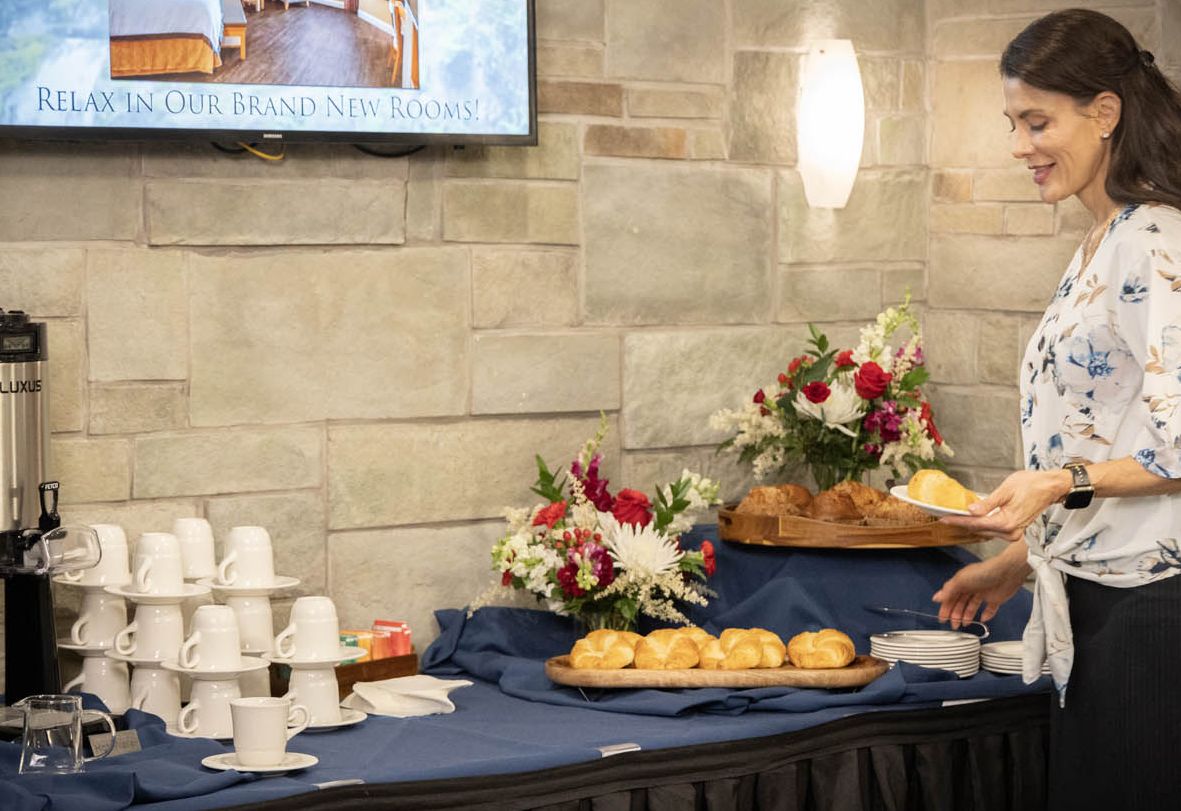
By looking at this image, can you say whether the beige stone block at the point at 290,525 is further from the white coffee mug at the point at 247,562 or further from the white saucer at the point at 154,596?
the white saucer at the point at 154,596

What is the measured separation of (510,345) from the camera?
338 cm

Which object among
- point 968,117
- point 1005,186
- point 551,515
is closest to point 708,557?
point 551,515

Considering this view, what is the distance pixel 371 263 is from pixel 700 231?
0.82 meters

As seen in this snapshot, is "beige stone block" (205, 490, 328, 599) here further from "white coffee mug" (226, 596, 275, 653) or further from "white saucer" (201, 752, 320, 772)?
"white saucer" (201, 752, 320, 772)

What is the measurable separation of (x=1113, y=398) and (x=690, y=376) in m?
1.45

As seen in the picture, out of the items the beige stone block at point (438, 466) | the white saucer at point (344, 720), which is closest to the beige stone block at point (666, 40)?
the beige stone block at point (438, 466)

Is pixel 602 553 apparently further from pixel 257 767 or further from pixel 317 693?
pixel 257 767

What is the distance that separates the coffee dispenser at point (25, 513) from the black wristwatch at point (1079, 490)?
4.98ft

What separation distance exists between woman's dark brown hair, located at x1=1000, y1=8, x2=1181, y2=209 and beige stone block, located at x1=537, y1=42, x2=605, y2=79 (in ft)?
4.37

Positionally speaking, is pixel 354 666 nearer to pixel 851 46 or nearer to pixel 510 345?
pixel 510 345

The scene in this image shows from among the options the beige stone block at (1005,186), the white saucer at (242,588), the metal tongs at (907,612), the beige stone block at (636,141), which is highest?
the beige stone block at (636,141)

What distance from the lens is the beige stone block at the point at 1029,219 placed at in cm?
367

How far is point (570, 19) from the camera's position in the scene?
342 centimetres

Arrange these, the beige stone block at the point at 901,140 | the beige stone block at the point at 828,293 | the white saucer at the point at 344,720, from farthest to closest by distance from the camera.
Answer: the beige stone block at the point at 901,140 < the beige stone block at the point at 828,293 < the white saucer at the point at 344,720
